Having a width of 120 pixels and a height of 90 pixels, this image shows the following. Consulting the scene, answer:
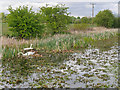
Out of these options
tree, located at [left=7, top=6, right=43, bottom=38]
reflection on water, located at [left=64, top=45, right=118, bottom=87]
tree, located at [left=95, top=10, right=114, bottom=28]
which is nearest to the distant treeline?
tree, located at [left=7, top=6, right=43, bottom=38]

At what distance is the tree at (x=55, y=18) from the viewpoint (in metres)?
21.6

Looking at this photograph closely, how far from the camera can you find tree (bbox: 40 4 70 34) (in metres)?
21.6

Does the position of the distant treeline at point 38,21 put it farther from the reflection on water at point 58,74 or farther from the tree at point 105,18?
the tree at point 105,18

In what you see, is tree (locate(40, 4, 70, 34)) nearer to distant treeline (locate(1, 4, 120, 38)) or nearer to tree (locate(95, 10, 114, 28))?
distant treeline (locate(1, 4, 120, 38))

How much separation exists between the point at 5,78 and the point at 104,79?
4001 millimetres

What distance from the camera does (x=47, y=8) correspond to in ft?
71.9

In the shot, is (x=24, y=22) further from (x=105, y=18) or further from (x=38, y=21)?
(x=105, y=18)

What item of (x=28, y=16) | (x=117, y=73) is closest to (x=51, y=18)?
(x=28, y=16)

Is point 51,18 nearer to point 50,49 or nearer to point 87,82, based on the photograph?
point 50,49

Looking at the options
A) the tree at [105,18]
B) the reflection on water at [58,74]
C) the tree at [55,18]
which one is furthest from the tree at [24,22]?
the tree at [105,18]

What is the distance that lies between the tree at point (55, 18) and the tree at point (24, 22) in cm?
421

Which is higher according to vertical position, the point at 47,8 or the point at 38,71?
the point at 47,8

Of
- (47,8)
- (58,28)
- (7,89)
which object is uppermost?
(47,8)

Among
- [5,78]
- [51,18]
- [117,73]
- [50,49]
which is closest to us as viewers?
[5,78]
